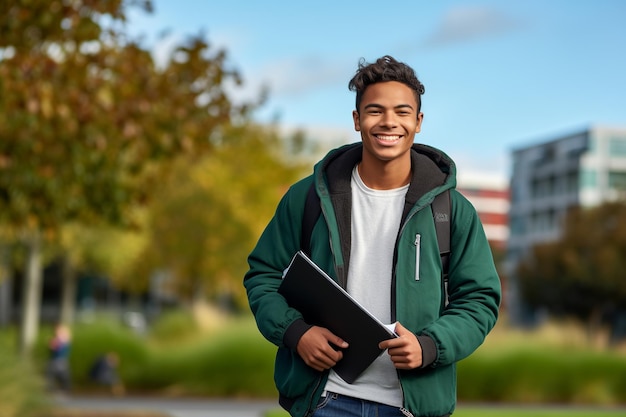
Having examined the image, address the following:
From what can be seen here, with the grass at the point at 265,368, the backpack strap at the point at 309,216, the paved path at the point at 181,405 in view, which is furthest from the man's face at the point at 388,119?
the grass at the point at 265,368

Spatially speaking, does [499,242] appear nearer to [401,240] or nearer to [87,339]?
[87,339]

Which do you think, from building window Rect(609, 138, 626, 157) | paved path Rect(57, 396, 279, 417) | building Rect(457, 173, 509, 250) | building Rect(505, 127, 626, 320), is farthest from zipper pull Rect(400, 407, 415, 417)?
building Rect(457, 173, 509, 250)

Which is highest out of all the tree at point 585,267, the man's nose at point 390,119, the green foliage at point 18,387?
the tree at point 585,267

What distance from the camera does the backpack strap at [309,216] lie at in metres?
3.27

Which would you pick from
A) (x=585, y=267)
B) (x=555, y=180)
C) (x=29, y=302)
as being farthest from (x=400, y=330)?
(x=555, y=180)

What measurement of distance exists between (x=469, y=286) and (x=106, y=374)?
2013cm

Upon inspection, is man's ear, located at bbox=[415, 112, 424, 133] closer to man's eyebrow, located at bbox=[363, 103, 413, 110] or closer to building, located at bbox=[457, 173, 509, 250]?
man's eyebrow, located at bbox=[363, 103, 413, 110]

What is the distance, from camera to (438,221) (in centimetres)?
318

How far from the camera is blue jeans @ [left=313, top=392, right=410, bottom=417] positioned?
3.15 meters

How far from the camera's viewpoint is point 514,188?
4094 inches

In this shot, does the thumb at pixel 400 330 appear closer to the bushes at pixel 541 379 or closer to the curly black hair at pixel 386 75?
the curly black hair at pixel 386 75

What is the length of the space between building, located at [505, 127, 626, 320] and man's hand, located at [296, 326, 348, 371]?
3227 inches

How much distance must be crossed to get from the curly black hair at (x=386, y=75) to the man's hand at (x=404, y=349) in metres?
0.67

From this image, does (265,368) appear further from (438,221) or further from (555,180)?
(555,180)
